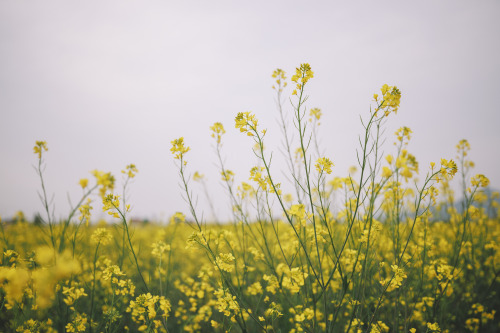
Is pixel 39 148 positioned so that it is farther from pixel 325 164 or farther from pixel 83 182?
pixel 325 164

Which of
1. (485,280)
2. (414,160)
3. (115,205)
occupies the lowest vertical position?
(485,280)

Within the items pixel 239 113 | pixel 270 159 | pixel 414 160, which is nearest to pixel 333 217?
pixel 414 160

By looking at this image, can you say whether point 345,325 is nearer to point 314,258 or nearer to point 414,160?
point 314,258

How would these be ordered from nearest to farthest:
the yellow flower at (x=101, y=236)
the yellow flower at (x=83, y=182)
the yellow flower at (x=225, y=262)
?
1. the yellow flower at (x=83, y=182)
2. the yellow flower at (x=225, y=262)
3. the yellow flower at (x=101, y=236)

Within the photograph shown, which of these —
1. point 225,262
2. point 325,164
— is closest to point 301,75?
point 325,164

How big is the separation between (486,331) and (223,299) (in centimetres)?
355

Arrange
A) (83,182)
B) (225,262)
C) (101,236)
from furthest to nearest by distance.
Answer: (101,236) < (225,262) < (83,182)

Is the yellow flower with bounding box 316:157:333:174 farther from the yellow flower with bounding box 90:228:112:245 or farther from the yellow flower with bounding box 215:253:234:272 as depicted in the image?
the yellow flower with bounding box 90:228:112:245

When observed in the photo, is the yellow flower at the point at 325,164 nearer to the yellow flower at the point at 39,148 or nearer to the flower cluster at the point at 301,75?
the flower cluster at the point at 301,75

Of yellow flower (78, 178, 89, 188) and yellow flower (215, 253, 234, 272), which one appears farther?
yellow flower (215, 253, 234, 272)

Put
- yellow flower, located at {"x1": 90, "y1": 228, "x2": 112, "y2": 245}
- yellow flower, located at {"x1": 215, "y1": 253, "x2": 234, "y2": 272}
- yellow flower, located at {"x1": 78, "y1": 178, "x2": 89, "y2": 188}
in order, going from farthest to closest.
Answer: yellow flower, located at {"x1": 90, "y1": 228, "x2": 112, "y2": 245} < yellow flower, located at {"x1": 215, "y1": 253, "x2": 234, "y2": 272} < yellow flower, located at {"x1": 78, "y1": 178, "x2": 89, "y2": 188}

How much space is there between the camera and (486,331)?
317cm

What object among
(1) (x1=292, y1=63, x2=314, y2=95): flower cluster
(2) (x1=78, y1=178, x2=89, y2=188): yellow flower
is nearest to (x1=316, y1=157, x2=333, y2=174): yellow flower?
(1) (x1=292, y1=63, x2=314, y2=95): flower cluster

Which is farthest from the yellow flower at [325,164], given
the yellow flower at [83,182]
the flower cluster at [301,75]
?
the yellow flower at [83,182]
